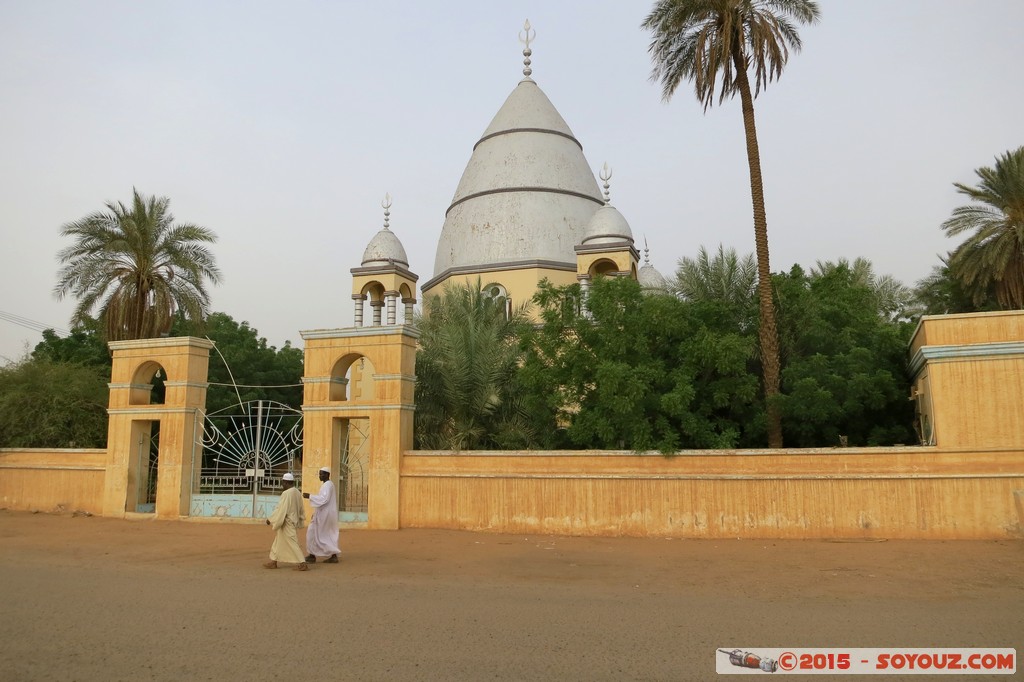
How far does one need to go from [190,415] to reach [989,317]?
14.2 meters

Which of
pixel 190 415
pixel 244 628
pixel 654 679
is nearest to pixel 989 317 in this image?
pixel 654 679

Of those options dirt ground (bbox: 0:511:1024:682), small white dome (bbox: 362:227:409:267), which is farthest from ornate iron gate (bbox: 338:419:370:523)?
small white dome (bbox: 362:227:409:267)

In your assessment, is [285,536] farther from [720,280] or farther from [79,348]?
[79,348]

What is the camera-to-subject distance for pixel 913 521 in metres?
11.3

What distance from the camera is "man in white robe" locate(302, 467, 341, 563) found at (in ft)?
33.5

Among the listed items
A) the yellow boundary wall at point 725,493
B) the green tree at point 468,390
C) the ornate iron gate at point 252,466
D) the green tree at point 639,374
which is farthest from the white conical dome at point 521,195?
the yellow boundary wall at point 725,493

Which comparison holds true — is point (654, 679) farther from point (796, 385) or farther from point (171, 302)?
point (171, 302)

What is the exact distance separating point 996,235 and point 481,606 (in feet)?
66.5

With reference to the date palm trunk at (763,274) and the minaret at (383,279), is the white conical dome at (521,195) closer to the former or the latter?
the minaret at (383,279)

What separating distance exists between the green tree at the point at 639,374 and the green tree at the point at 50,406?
11569mm

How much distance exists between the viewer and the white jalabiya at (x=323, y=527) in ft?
33.5

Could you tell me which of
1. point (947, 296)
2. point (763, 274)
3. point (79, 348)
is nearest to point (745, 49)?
point (763, 274)

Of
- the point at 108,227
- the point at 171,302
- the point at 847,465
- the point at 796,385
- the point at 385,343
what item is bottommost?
the point at 847,465

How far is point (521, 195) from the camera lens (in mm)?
24203
